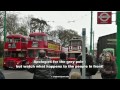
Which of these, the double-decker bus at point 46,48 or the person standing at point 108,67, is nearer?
the person standing at point 108,67

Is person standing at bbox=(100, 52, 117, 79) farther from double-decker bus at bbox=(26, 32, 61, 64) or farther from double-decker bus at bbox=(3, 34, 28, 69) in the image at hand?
double-decker bus at bbox=(3, 34, 28, 69)

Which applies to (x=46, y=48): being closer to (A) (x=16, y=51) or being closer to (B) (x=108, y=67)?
(A) (x=16, y=51)

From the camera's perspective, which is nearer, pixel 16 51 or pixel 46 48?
pixel 46 48

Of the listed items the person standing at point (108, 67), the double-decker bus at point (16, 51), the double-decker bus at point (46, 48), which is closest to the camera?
the person standing at point (108, 67)

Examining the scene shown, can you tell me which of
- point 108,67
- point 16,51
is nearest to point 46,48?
point 16,51

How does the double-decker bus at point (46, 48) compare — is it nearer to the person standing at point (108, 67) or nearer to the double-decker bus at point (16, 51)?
the double-decker bus at point (16, 51)

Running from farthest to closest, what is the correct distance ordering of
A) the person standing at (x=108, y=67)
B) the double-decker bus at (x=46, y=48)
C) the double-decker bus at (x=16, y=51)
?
the double-decker bus at (x=16, y=51)
the double-decker bus at (x=46, y=48)
the person standing at (x=108, y=67)

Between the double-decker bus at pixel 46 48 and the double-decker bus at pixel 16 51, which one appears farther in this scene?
the double-decker bus at pixel 16 51

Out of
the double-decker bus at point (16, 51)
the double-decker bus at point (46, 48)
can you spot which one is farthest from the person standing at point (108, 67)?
the double-decker bus at point (16, 51)

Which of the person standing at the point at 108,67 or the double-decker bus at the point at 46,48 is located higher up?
the double-decker bus at the point at 46,48

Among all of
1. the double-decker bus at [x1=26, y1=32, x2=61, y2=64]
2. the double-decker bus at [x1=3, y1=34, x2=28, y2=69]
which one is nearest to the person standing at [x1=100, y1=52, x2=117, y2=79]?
the double-decker bus at [x1=26, y1=32, x2=61, y2=64]
